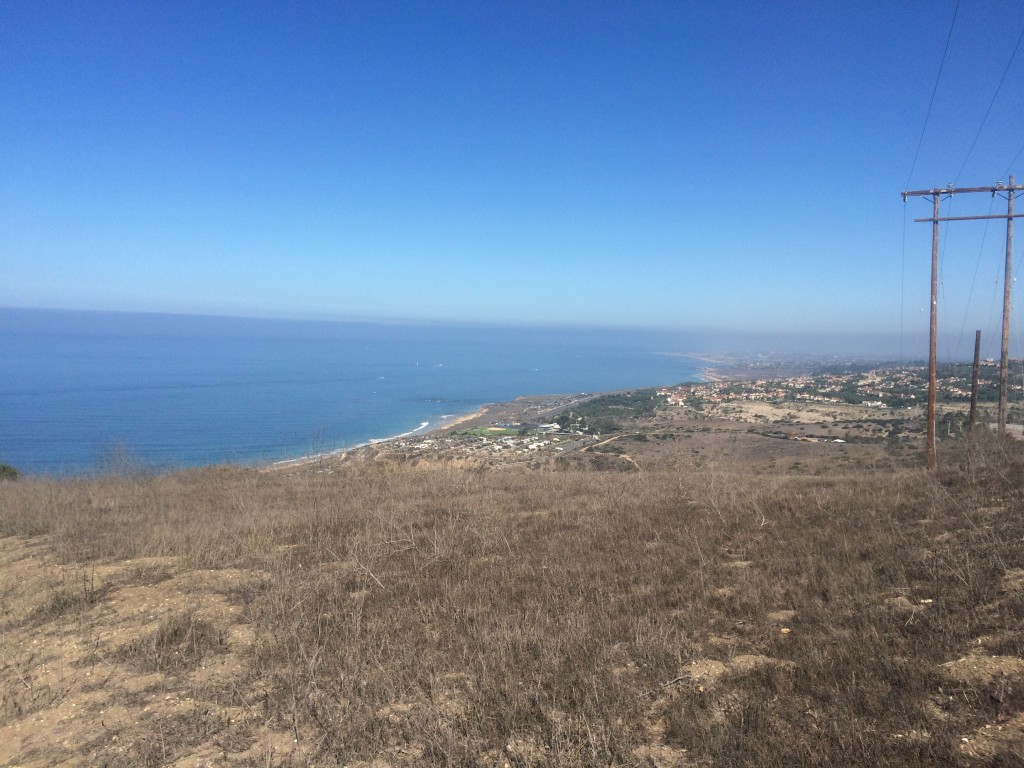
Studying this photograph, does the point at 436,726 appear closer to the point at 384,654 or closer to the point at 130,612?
the point at 384,654

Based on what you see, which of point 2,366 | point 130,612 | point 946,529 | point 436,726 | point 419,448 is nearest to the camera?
point 436,726

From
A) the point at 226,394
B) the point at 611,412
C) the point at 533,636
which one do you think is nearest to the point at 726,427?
the point at 611,412

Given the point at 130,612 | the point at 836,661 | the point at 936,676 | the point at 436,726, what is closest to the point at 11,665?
the point at 130,612

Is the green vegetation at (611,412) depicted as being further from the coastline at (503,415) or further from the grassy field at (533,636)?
the grassy field at (533,636)

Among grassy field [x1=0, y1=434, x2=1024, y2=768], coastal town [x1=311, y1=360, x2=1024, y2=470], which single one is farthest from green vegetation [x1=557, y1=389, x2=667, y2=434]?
grassy field [x1=0, y1=434, x2=1024, y2=768]

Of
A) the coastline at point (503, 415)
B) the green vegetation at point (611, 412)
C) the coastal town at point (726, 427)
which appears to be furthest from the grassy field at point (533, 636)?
the coastline at point (503, 415)

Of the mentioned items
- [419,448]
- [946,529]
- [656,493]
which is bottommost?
[419,448]
